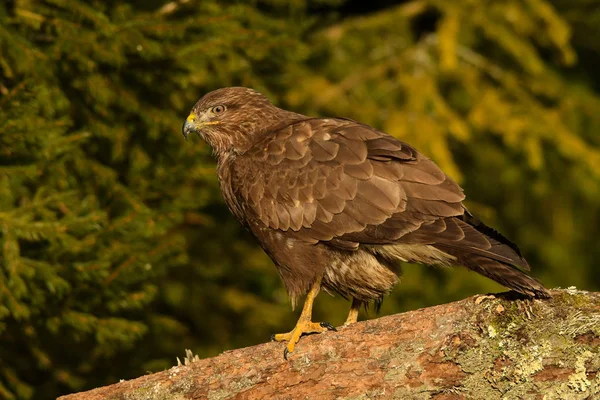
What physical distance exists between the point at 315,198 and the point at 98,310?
2.43 meters

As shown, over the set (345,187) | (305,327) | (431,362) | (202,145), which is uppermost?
(345,187)

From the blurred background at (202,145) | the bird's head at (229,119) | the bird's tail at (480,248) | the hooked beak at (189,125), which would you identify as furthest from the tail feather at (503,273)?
the blurred background at (202,145)

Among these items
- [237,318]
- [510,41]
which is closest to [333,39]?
[510,41]

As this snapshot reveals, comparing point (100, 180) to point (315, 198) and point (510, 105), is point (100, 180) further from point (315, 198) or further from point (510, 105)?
point (510, 105)

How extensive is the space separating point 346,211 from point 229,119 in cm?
150

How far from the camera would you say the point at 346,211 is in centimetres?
554

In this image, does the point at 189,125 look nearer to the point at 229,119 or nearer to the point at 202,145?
the point at 229,119

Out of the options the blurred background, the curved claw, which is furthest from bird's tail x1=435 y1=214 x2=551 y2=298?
the blurred background

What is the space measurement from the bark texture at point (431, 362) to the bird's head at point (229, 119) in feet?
6.70

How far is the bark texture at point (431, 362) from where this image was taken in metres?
4.30

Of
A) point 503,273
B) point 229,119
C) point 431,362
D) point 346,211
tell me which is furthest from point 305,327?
point 229,119

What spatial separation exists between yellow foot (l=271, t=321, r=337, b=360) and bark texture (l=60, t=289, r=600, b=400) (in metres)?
0.05

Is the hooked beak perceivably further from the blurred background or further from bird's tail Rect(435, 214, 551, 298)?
bird's tail Rect(435, 214, 551, 298)

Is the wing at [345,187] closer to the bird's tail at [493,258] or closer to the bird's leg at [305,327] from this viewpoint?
the bird's tail at [493,258]
